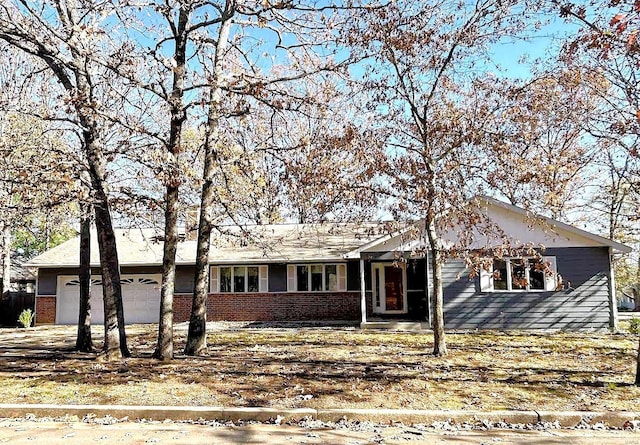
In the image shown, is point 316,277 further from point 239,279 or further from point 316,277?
point 239,279

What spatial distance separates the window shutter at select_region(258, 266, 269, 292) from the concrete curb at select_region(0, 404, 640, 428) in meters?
14.4

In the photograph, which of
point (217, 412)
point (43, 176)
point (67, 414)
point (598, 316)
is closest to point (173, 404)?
point (217, 412)

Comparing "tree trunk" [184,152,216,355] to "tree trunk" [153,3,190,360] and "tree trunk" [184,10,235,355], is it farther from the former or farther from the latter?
"tree trunk" [153,3,190,360]

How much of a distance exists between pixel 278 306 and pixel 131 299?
20.6 feet

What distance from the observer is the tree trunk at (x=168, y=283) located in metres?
10.2

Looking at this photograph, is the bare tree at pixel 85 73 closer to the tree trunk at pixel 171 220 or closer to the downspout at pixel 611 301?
the tree trunk at pixel 171 220

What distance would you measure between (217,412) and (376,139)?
646cm

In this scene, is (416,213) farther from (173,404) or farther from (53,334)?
(53,334)

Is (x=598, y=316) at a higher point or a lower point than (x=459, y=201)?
lower

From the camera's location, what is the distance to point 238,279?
70.3ft

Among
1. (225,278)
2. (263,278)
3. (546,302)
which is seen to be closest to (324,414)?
(546,302)

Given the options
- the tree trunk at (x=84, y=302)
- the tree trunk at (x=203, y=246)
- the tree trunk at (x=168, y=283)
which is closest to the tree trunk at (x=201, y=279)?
the tree trunk at (x=203, y=246)

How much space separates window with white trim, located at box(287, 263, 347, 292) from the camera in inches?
816

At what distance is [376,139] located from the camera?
1096 cm
